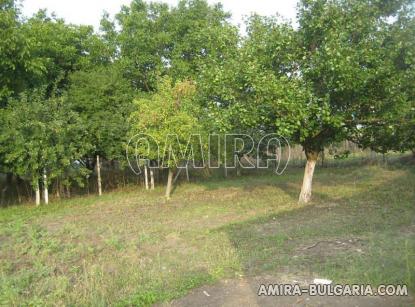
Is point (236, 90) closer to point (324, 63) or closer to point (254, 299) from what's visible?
point (324, 63)

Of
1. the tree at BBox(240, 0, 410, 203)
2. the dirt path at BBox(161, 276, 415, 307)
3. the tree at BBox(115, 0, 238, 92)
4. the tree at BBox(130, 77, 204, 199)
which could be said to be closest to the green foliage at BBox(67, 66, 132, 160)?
Answer: the tree at BBox(130, 77, 204, 199)

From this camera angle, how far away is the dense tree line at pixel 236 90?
8508 mm

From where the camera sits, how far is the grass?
5.09 metres

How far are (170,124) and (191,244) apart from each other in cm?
582

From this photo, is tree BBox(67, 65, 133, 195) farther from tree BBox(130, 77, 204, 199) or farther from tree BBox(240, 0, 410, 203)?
tree BBox(240, 0, 410, 203)

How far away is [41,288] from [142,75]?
54.3 ft

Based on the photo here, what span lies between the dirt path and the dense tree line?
13.7 feet

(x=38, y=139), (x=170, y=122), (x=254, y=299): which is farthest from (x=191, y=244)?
(x=38, y=139)

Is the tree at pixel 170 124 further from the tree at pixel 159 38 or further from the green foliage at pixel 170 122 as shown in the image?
the tree at pixel 159 38

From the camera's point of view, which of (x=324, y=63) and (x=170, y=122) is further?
(x=170, y=122)

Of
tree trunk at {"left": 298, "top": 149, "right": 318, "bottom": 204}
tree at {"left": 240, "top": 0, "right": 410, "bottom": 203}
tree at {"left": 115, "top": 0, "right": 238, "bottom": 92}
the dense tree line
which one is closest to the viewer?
tree at {"left": 240, "top": 0, "right": 410, "bottom": 203}

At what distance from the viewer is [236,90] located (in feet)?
30.7

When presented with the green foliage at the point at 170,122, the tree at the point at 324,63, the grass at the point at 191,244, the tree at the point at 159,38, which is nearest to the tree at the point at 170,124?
the green foliage at the point at 170,122

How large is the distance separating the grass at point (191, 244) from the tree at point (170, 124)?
166 centimetres
